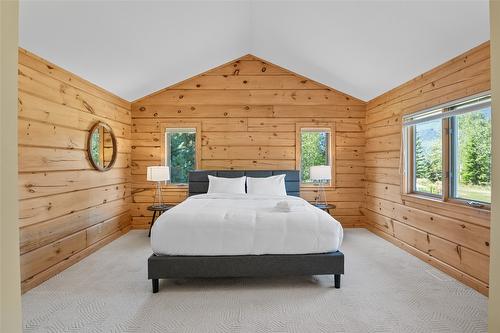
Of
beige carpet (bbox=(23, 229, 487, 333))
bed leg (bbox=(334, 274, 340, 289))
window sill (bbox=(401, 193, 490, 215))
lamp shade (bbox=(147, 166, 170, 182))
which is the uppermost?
lamp shade (bbox=(147, 166, 170, 182))

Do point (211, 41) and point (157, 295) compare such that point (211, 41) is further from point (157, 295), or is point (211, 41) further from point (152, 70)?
point (157, 295)

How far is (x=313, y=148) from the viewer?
209 inches

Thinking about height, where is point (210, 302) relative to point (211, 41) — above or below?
below

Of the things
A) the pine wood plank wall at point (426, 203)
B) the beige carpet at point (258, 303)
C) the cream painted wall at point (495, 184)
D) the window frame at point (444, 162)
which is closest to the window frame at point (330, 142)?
the pine wood plank wall at point (426, 203)

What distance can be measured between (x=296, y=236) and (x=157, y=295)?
1387mm

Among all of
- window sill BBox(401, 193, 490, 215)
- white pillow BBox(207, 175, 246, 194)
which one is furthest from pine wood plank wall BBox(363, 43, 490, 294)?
white pillow BBox(207, 175, 246, 194)

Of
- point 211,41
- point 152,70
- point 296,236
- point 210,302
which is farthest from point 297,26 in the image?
point 210,302

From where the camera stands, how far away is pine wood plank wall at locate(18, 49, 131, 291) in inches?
104

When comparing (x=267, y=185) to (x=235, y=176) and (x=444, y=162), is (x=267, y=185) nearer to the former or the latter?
→ (x=235, y=176)

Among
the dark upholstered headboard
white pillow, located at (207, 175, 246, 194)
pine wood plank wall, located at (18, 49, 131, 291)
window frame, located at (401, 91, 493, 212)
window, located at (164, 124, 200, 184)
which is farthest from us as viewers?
window, located at (164, 124, 200, 184)

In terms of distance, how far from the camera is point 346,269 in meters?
3.15

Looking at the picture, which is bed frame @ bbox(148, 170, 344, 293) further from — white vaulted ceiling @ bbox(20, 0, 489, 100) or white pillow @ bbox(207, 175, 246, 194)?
white vaulted ceiling @ bbox(20, 0, 489, 100)

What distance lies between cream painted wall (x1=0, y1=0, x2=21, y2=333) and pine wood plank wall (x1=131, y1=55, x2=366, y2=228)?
4.37m

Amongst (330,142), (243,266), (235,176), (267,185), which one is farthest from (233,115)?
(243,266)
